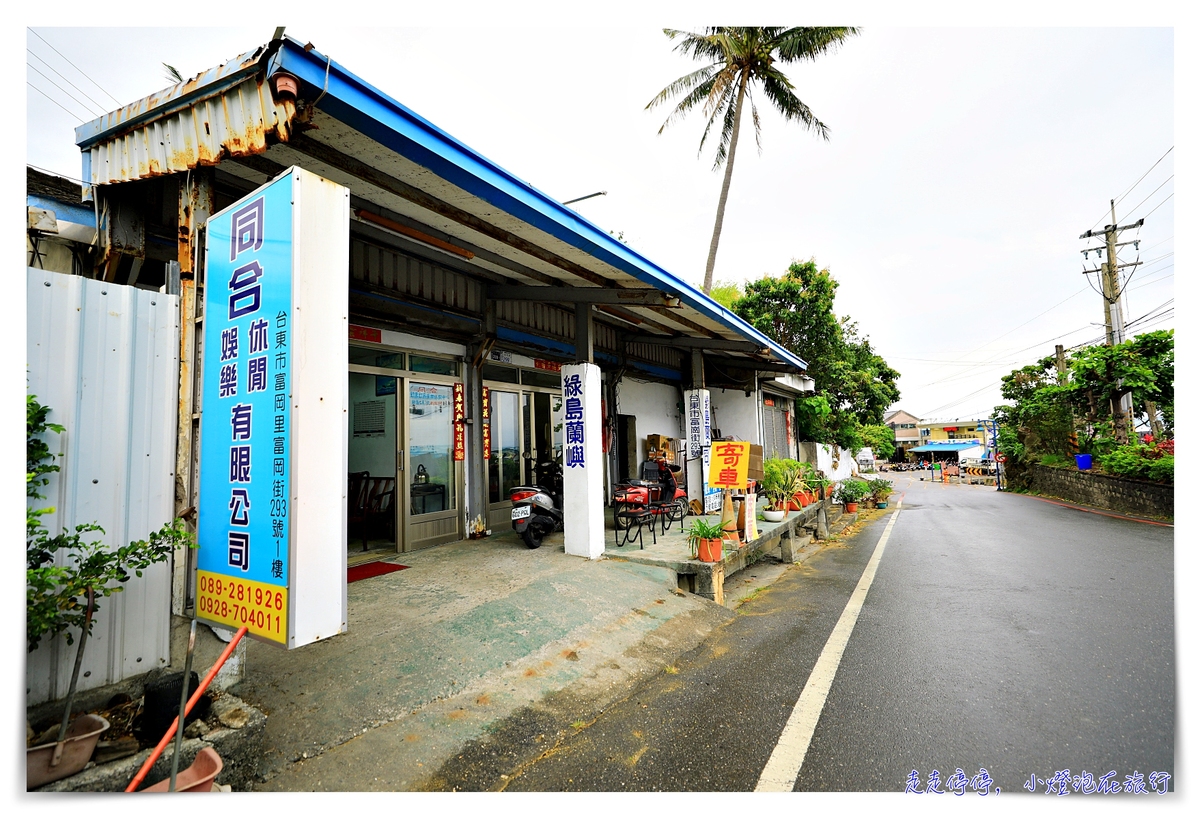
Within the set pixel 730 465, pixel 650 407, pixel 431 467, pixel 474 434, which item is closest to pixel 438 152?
pixel 431 467

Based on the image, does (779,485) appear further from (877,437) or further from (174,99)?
(877,437)

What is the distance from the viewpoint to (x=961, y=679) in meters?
3.83

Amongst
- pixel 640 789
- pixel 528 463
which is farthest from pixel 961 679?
pixel 528 463

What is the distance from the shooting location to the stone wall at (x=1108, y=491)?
12.0 m

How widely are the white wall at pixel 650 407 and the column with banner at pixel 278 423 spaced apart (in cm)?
885

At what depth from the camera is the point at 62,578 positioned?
213 cm

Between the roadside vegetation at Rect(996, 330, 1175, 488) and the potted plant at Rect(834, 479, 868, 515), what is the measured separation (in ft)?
19.6

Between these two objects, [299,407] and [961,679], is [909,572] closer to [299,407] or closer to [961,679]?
[961,679]

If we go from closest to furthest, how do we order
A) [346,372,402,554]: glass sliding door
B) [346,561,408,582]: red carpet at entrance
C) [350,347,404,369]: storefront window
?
1. [346,561,408,582]: red carpet at entrance
2. [350,347,404,369]: storefront window
3. [346,372,402,554]: glass sliding door

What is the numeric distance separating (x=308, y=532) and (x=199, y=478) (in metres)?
0.86

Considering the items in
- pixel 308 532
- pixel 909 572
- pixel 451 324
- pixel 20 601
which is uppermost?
pixel 451 324

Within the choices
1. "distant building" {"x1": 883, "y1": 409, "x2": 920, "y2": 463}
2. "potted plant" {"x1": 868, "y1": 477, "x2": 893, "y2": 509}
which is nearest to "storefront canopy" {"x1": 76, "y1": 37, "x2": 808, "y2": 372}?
"potted plant" {"x1": 868, "y1": 477, "x2": 893, "y2": 509}

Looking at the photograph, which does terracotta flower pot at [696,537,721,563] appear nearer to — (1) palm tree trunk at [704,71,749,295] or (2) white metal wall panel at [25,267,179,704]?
(2) white metal wall panel at [25,267,179,704]

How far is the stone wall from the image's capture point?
1202 centimetres
